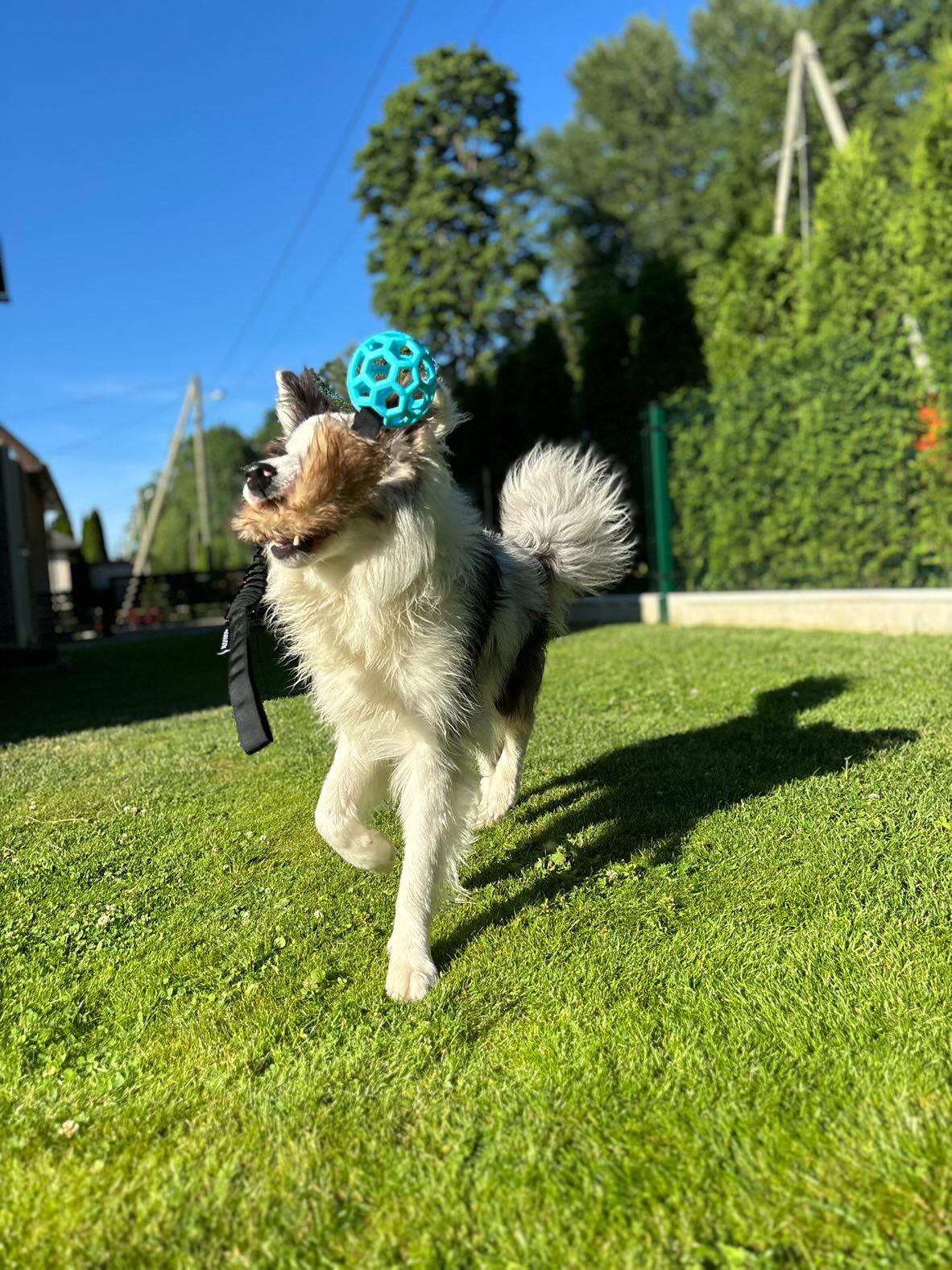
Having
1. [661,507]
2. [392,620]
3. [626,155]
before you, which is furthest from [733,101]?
[392,620]

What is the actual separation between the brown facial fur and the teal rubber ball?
14 centimetres

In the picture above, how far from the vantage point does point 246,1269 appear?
5.25 feet

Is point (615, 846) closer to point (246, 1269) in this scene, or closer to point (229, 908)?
point (229, 908)

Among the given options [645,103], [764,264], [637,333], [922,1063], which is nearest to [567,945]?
[922,1063]

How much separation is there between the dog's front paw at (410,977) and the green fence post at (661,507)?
941 centimetres

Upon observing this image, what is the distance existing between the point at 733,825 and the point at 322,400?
2.37m

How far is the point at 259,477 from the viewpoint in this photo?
2.59m

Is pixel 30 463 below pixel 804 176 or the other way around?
below

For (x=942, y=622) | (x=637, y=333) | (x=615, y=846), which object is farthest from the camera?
(x=637, y=333)

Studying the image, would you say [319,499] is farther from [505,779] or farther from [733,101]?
[733,101]

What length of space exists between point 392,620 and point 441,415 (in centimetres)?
69

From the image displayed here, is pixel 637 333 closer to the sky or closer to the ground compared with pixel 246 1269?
closer to the sky

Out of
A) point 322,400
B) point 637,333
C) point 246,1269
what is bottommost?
point 246,1269

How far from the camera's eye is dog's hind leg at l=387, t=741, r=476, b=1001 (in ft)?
8.66
